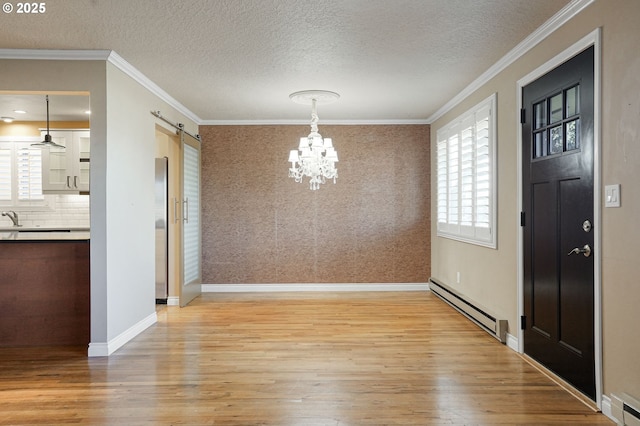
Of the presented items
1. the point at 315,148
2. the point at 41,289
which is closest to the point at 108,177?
the point at 41,289

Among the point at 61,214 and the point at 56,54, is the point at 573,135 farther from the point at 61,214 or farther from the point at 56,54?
the point at 61,214

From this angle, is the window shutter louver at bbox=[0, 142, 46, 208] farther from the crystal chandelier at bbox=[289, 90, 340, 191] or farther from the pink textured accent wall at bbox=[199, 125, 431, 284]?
the crystal chandelier at bbox=[289, 90, 340, 191]

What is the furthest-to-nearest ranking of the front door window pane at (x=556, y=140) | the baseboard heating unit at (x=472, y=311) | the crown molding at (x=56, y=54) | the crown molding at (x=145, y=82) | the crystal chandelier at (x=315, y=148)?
the crystal chandelier at (x=315, y=148) → the baseboard heating unit at (x=472, y=311) → the crown molding at (x=145, y=82) → the crown molding at (x=56, y=54) → the front door window pane at (x=556, y=140)

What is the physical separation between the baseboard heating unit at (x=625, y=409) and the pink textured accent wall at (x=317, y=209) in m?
3.99

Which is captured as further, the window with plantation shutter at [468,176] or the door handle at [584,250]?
the window with plantation shutter at [468,176]

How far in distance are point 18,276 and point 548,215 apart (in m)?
4.48

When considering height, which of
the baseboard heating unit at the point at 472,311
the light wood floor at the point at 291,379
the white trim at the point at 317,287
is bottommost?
the light wood floor at the point at 291,379

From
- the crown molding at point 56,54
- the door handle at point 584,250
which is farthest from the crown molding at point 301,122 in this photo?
the door handle at point 584,250

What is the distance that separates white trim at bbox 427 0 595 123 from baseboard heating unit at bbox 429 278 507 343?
232 centimetres

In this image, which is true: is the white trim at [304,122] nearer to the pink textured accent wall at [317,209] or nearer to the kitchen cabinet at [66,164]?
the pink textured accent wall at [317,209]

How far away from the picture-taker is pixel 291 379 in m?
2.99

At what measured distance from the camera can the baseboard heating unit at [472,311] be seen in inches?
147

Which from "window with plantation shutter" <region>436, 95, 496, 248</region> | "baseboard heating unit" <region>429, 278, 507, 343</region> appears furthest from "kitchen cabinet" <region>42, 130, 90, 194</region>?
"baseboard heating unit" <region>429, 278, 507, 343</region>

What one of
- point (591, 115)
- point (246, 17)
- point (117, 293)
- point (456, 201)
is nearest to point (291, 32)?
point (246, 17)
